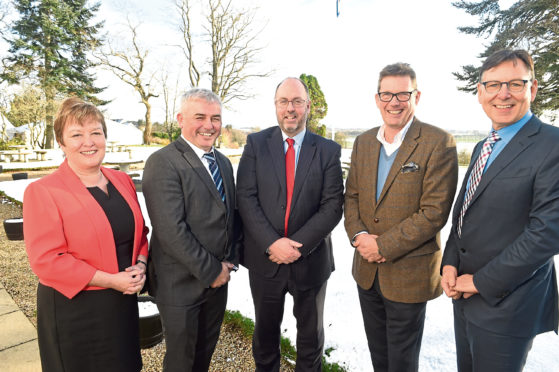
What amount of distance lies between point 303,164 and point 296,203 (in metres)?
0.33

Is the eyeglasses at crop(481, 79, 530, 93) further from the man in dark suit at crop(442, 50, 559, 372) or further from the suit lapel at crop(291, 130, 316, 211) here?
the suit lapel at crop(291, 130, 316, 211)

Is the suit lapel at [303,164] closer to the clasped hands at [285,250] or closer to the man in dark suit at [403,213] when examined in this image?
the clasped hands at [285,250]

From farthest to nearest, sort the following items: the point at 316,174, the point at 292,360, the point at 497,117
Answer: the point at 292,360 < the point at 316,174 < the point at 497,117

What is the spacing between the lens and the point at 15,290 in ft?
14.2

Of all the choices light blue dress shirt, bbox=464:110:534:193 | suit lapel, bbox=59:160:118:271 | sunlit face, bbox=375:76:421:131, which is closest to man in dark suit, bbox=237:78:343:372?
sunlit face, bbox=375:76:421:131

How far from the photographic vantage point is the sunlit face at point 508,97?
1.78 m

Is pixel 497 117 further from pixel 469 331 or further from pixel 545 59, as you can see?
pixel 545 59

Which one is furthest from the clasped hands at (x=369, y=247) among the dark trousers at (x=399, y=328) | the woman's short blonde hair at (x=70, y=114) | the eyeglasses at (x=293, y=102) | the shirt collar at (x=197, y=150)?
the woman's short blonde hair at (x=70, y=114)

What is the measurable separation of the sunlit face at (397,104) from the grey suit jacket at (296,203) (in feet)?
1.86

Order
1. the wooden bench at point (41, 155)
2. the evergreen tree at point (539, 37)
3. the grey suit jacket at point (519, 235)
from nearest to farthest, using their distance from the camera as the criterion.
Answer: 1. the grey suit jacket at point (519, 235)
2. the evergreen tree at point (539, 37)
3. the wooden bench at point (41, 155)

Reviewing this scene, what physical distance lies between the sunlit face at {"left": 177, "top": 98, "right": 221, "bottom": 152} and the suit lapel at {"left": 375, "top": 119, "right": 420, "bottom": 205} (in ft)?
4.36

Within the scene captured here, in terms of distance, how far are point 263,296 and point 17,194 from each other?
10.7 meters

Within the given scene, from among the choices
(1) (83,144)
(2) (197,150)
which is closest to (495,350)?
(2) (197,150)

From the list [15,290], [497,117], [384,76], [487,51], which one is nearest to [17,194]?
[15,290]
